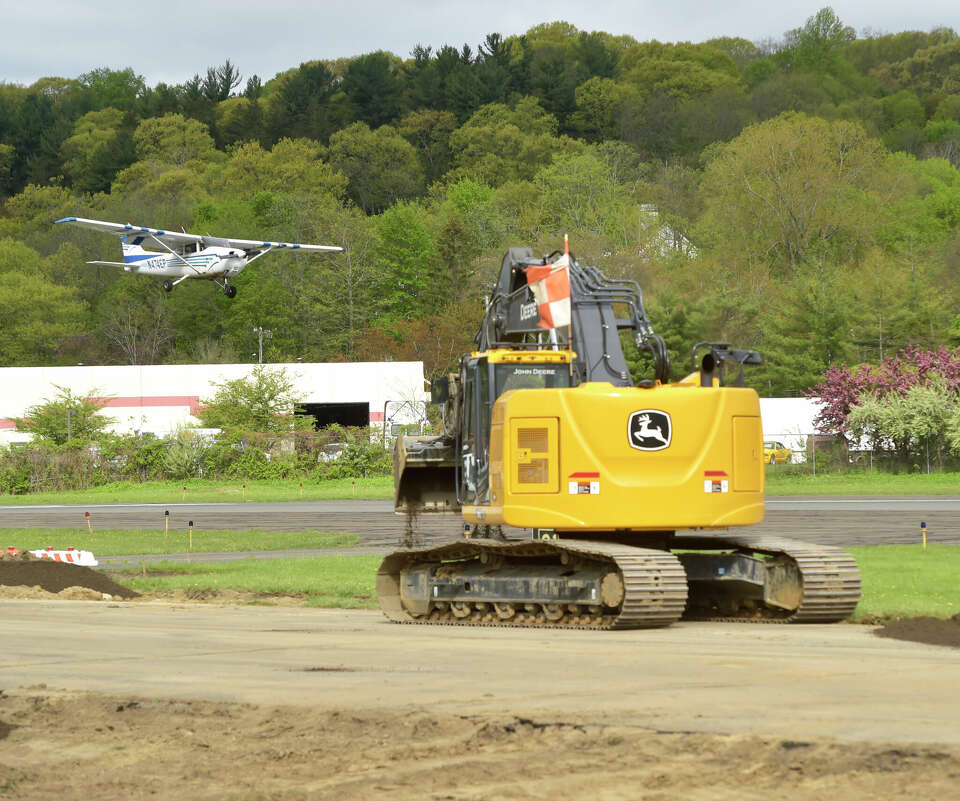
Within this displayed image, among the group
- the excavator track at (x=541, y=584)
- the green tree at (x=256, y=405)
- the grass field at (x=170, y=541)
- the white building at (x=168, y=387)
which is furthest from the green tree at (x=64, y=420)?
the excavator track at (x=541, y=584)

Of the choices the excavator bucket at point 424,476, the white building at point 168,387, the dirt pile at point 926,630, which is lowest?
the dirt pile at point 926,630

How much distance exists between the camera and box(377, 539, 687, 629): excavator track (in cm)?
1386

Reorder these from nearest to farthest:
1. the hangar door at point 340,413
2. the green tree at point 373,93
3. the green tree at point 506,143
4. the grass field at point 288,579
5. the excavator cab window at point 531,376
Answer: the excavator cab window at point 531,376, the grass field at point 288,579, the hangar door at point 340,413, the green tree at point 506,143, the green tree at point 373,93

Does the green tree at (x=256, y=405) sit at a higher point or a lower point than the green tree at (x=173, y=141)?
lower

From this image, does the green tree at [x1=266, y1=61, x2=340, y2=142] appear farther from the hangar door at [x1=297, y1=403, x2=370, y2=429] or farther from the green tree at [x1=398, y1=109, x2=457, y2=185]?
the hangar door at [x1=297, y1=403, x2=370, y2=429]

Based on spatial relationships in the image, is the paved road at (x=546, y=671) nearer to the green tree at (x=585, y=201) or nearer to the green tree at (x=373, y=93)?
the green tree at (x=585, y=201)

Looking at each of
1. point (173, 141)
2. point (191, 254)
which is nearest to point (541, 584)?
point (191, 254)

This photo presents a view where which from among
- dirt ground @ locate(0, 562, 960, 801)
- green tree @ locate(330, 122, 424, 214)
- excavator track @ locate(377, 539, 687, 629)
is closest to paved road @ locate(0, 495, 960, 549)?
excavator track @ locate(377, 539, 687, 629)

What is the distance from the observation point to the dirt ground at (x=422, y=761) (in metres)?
7.34

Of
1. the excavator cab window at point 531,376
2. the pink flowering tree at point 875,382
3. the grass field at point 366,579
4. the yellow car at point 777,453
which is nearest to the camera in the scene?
the excavator cab window at point 531,376

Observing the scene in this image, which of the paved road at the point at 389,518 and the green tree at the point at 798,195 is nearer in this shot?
the paved road at the point at 389,518

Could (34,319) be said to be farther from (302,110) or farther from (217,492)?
(217,492)

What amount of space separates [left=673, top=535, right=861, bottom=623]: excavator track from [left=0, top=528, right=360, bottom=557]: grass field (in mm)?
18680

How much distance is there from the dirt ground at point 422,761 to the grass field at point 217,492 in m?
42.0
